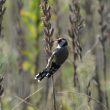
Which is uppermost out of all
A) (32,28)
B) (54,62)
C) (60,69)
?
(32,28)

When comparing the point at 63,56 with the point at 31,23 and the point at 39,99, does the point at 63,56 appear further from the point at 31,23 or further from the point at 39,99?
the point at 31,23

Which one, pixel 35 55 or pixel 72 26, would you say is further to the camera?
pixel 35 55

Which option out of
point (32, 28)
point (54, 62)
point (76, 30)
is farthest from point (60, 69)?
point (54, 62)

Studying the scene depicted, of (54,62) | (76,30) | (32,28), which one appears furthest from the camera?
(32,28)

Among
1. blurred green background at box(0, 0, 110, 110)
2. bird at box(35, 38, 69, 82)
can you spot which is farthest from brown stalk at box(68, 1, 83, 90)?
bird at box(35, 38, 69, 82)

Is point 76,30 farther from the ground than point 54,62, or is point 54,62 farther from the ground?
point 76,30

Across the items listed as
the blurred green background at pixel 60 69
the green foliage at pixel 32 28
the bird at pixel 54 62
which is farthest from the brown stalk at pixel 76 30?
the green foliage at pixel 32 28

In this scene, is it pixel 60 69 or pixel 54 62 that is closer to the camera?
pixel 54 62

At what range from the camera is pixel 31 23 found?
221 inches

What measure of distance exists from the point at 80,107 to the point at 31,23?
9.13ft

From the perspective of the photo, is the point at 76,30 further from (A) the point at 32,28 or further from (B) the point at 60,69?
(A) the point at 32,28

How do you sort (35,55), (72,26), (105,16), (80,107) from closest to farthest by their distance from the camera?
(80,107) < (72,26) < (105,16) < (35,55)

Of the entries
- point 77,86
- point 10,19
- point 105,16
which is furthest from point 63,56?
point 10,19

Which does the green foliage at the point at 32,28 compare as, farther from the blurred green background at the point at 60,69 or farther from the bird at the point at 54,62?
the bird at the point at 54,62
